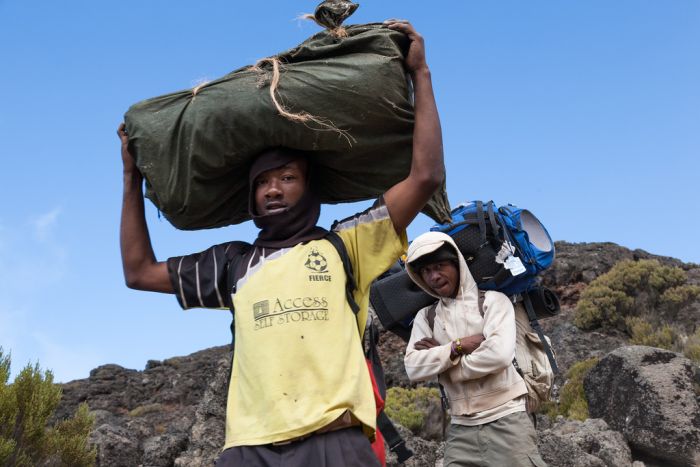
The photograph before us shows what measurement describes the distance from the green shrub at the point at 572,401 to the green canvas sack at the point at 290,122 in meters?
8.86

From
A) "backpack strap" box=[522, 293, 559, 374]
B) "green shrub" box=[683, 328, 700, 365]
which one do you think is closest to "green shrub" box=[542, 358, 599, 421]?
"green shrub" box=[683, 328, 700, 365]

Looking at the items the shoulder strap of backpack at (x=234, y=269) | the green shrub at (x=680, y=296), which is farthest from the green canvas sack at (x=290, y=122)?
the green shrub at (x=680, y=296)

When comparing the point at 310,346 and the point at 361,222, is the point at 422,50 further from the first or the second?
the point at 310,346

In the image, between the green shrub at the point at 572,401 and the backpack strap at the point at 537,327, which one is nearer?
the backpack strap at the point at 537,327

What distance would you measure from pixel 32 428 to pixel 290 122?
18.5ft

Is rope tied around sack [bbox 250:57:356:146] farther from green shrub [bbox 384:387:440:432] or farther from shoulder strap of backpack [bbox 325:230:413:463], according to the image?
green shrub [bbox 384:387:440:432]

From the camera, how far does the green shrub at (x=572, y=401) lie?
11078mm

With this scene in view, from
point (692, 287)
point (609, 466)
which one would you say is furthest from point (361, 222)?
point (692, 287)

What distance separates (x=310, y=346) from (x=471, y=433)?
229 centimetres

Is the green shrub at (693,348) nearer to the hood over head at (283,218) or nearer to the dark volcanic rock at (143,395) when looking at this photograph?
the dark volcanic rock at (143,395)

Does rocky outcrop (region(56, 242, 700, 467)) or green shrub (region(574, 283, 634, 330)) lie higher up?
green shrub (region(574, 283, 634, 330))

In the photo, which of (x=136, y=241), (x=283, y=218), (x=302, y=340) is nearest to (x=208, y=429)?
(x=136, y=241)

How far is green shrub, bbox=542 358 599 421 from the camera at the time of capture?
1108 cm

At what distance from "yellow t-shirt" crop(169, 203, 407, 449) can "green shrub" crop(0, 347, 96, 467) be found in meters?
5.11
